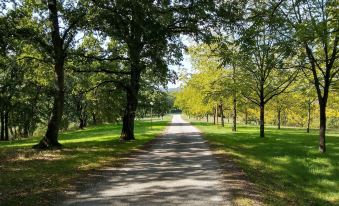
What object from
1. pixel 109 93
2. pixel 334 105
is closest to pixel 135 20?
pixel 109 93

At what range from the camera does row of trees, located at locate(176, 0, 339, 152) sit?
14.4 m

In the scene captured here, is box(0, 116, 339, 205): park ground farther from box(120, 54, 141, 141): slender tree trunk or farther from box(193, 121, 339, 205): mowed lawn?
box(120, 54, 141, 141): slender tree trunk

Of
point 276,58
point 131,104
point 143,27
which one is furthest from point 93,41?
point 276,58

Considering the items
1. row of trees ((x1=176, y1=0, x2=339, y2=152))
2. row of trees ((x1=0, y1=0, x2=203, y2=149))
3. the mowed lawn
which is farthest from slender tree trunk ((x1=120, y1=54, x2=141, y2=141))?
the mowed lawn

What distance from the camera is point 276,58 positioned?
741 inches

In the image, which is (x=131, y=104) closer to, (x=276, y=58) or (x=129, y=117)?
(x=129, y=117)

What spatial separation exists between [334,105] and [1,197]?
4374cm

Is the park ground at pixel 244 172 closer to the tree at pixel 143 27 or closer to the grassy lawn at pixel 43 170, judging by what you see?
the grassy lawn at pixel 43 170

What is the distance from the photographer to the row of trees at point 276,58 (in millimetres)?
14422

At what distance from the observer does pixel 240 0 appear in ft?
71.9

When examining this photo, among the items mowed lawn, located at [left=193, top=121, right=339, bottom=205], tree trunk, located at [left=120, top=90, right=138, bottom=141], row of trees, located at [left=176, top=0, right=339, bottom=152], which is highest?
row of trees, located at [left=176, top=0, right=339, bottom=152]

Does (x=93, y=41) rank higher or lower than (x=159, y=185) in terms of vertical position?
higher

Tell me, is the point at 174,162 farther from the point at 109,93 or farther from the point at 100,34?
the point at 109,93

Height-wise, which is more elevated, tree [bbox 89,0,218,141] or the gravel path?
tree [bbox 89,0,218,141]
